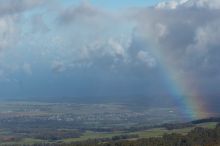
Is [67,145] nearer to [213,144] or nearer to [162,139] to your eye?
[162,139]

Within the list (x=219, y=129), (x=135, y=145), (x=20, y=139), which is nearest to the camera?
(x=135, y=145)

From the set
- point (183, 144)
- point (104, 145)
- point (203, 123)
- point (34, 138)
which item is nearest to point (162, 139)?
point (183, 144)

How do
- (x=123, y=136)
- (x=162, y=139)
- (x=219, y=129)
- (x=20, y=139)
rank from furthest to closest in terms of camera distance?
(x=20, y=139) → (x=123, y=136) → (x=219, y=129) → (x=162, y=139)

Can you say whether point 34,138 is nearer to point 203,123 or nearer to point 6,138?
point 6,138

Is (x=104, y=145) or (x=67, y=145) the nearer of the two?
(x=104, y=145)

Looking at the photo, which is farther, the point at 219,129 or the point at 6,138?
the point at 6,138

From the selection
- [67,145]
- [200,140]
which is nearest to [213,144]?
[200,140]

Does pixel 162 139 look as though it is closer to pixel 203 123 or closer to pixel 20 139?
pixel 203 123

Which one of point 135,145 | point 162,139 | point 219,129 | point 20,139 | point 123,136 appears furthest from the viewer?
point 20,139

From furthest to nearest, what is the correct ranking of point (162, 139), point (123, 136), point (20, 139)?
point (20, 139) < point (123, 136) < point (162, 139)
